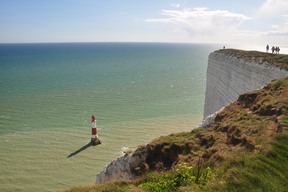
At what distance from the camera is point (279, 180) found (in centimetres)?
527

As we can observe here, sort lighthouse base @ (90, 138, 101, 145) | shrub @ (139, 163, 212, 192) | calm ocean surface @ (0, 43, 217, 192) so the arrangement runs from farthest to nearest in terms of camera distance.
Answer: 1. lighthouse base @ (90, 138, 101, 145)
2. calm ocean surface @ (0, 43, 217, 192)
3. shrub @ (139, 163, 212, 192)

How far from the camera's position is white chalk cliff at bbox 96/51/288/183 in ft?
26.7

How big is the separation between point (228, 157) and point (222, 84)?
17.2 metres

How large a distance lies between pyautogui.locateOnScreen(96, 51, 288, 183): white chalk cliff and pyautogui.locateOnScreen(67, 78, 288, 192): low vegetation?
20.8 inches

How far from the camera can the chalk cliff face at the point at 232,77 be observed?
15.3 m

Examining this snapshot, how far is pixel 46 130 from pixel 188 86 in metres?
32.8

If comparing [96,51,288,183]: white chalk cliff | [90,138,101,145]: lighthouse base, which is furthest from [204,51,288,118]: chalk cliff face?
[90,138,101,145]: lighthouse base

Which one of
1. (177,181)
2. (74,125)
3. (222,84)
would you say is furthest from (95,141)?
(177,181)

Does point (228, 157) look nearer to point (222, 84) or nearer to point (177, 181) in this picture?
point (177, 181)

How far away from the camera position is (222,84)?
2242 centimetres

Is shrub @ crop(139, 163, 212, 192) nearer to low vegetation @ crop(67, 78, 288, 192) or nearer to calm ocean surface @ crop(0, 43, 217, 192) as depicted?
low vegetation @ crop(67, 78, 288, 192)

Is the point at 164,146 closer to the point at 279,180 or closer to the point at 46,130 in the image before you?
the point at 279,180

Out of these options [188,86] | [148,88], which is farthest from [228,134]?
[188,86]

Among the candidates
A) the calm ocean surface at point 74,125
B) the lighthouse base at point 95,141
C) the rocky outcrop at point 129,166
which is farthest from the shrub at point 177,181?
the lighthouse base at point 95,141
